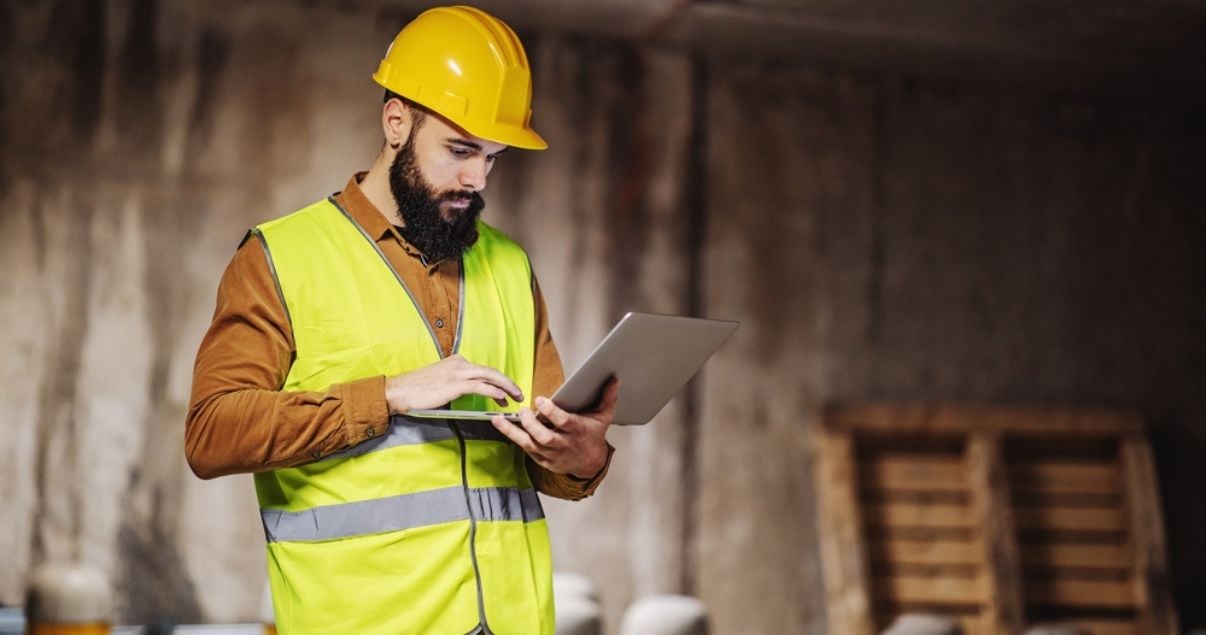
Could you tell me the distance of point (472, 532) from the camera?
240 centimetres

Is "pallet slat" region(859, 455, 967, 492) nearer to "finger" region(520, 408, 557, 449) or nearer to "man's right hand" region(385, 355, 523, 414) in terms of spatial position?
"finger" region(520, 408, 557, 449)

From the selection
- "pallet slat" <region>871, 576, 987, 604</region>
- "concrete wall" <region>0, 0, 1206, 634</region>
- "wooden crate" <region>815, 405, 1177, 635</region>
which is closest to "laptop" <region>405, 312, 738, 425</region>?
"concrete wall" <region>0, 0, 1206, 634</region>

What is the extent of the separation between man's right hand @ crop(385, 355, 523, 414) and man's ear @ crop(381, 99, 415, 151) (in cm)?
58

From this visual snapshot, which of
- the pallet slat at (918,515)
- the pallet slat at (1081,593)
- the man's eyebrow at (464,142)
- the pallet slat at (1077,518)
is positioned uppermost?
the man's eyebrow at (464,142)

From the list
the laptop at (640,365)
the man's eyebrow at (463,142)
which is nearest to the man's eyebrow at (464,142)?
the man's eyebrow at (463,142)

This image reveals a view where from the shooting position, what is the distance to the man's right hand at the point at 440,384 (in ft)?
7.41

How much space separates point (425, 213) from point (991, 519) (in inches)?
169

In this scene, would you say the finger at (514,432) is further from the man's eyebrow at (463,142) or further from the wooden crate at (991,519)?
the wooden crate at (991,519)

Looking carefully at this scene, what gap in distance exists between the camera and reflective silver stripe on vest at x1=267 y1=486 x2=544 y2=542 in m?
2.37

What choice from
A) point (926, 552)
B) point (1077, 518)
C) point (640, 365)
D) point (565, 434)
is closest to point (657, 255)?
point (926, 552)

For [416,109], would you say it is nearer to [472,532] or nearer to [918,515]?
[472,532]

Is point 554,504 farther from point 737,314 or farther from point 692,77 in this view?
point 692,77

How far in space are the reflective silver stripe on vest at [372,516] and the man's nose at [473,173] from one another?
0.62 metres

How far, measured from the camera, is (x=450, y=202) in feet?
8.54
